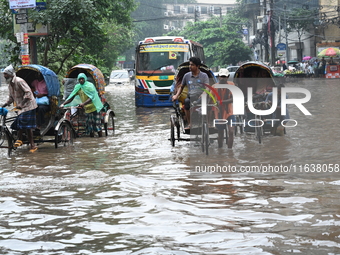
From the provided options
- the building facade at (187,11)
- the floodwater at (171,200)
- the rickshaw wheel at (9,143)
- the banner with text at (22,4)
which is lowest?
the floodwater at (171,200)

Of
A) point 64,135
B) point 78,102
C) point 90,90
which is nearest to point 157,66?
point 78,102

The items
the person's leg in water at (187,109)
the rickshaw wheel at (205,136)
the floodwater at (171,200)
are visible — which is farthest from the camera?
the person's leg in water at (187,109)

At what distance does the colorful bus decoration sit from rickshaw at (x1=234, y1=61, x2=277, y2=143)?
9.87 meters

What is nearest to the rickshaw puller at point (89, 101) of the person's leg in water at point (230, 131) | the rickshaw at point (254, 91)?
the rickshaw at point (254, 91)

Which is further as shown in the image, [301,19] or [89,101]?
[301,19]

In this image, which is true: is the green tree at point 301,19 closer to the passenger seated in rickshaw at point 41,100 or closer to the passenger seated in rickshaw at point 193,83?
the passenger seated in rickshaw at point 41,100

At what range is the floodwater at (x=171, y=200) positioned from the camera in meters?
5.19

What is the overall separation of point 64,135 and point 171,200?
5.92 m

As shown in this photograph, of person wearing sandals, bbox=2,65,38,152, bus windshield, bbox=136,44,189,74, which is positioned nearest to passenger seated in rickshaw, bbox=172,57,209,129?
person wearing sandals, bbox=2,65,38,152

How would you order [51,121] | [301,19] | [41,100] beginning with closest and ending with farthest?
1. [41,100]
2. [51,121]
3. [301,19]

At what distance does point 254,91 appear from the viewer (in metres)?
12.8

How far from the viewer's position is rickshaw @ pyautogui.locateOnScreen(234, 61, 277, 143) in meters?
12.1

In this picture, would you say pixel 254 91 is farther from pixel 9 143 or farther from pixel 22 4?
pixel 22 4

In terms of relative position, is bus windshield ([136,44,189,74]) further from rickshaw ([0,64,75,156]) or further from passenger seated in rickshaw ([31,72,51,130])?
passenger seated in rickshaw ([31,72,51,130])
